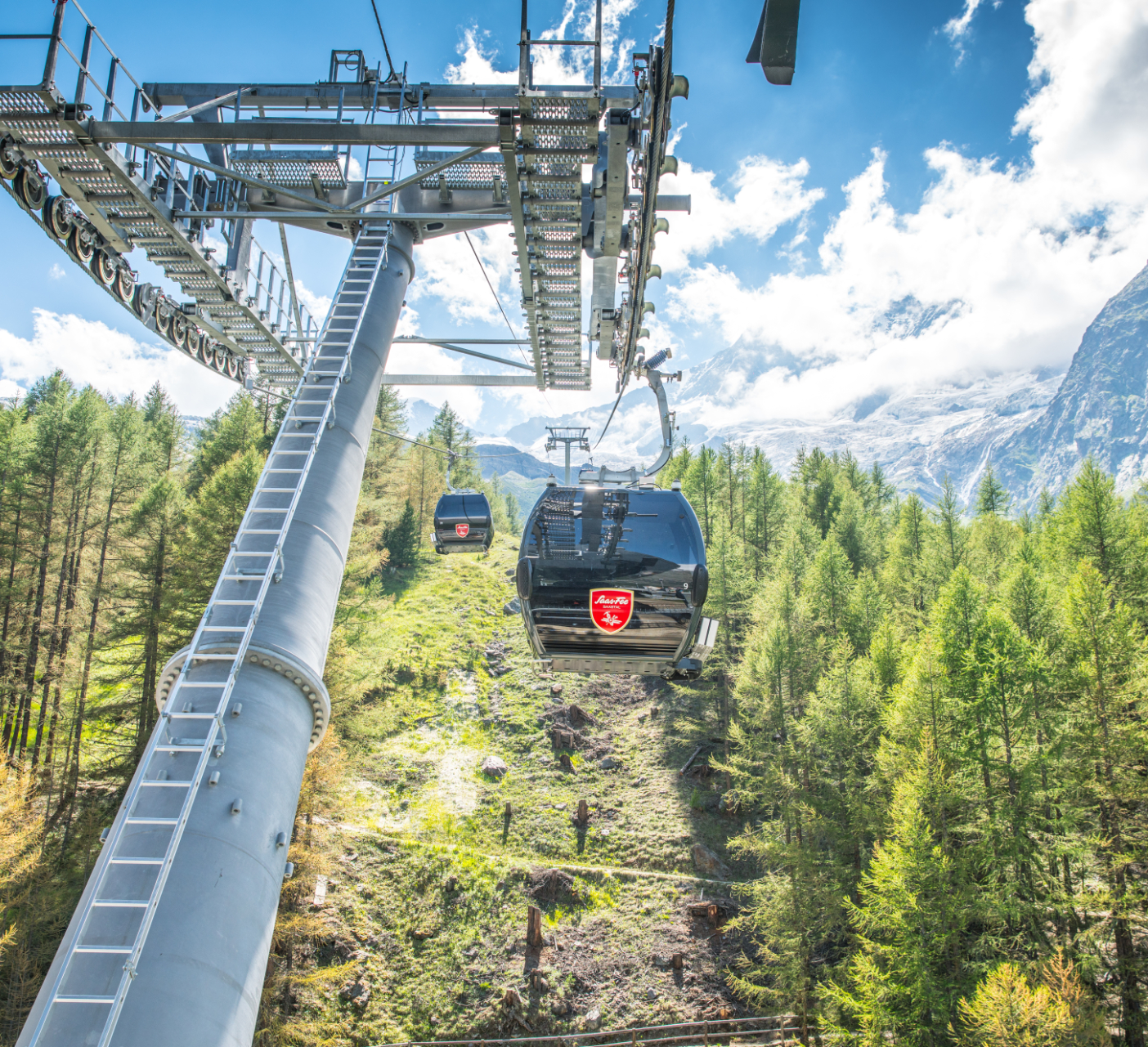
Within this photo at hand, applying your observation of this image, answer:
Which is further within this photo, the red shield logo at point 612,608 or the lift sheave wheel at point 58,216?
the red shield logo at point 612,608

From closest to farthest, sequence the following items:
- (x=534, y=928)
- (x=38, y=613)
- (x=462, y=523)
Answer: (x=534, y=928), (x=462, y=523), (x=38, y=613)

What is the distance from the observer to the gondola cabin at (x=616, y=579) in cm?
746

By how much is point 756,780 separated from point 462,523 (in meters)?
11.1

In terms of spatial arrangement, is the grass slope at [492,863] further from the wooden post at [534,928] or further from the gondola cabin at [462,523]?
the gondola cabin at [462,523]

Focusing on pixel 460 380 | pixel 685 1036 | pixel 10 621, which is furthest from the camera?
pixel 10 621

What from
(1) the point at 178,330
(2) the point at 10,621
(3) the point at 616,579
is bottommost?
(3) the point at 616,579

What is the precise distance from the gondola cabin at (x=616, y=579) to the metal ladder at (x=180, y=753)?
2.71 meters

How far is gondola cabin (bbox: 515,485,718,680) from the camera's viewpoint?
7.46m

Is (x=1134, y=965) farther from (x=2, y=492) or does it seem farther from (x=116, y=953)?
(x=2, y=492)

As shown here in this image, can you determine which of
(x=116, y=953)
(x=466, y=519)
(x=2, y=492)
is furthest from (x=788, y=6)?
(x=2, y=492)

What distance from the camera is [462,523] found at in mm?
17469

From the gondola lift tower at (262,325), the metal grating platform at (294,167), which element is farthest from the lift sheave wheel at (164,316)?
the metal grating platform at (294,167)

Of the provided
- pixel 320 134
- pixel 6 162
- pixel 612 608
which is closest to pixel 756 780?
pixel 612 608

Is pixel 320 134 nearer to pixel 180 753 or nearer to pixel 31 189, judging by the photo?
pixel 31 189
